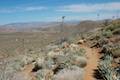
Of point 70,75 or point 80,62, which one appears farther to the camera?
point 80,62

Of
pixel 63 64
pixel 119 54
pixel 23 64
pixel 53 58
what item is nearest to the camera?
pixel 63 64

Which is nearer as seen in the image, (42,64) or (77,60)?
(77,60)

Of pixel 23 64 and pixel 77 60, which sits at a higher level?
pixel 77 60

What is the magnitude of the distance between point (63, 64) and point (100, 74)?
2.30 metres

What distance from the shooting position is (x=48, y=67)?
1374cm

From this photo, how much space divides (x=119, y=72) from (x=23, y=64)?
31.4 ft

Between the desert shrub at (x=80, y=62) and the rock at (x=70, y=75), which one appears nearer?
the rock at (x=70, y=75)

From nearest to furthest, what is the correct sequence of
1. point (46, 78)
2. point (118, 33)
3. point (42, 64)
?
point (46, 78), point (42, 64), point (118, 33)

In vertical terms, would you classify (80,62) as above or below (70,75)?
below

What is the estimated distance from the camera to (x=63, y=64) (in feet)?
39.4

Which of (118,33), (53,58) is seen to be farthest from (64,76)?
(118,33)

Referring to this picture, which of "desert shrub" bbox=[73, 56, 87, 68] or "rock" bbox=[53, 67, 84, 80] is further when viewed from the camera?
"desert shrub" bbox=[73, 56, 87, 68]

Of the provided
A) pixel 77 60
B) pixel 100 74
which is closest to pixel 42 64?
pixel 77 60

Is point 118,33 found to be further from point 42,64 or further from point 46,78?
point 46,78
